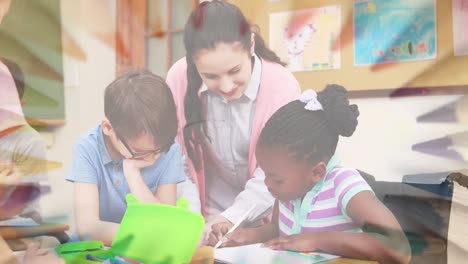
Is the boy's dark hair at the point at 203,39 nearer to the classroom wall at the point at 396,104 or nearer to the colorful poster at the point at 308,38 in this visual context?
the colorful poster at the point at 308,38

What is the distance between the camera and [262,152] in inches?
44.2

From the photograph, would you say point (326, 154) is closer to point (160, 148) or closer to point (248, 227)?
point (248, 227)

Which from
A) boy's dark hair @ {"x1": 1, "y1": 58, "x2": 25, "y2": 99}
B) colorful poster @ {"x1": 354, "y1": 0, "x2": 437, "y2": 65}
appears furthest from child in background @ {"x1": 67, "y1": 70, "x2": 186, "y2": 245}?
colorful poster @ {"x1": 354, "y1": 0, "x2": 437, "y2": 65}

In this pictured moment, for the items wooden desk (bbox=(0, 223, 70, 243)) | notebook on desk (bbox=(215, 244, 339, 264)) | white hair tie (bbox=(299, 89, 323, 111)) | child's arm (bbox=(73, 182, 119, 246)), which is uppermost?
white hair tie (bbox=(299, 89, 323, 111))

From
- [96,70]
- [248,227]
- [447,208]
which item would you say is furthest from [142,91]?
[447,208]

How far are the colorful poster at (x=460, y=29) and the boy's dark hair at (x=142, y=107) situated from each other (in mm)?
620

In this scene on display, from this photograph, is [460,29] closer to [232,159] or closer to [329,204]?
[329,204]

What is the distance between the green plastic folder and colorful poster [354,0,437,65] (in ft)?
1.73

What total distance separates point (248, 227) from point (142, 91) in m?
0.41

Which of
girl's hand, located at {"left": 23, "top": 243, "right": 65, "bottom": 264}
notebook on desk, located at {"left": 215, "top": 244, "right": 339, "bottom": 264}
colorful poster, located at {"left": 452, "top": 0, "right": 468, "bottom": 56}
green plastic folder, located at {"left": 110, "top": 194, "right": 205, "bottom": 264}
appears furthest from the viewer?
girl's hand, located at {"left": 23, "top": 243, "right": 65, "bottom": 264}

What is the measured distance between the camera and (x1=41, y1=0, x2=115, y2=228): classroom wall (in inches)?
51.6

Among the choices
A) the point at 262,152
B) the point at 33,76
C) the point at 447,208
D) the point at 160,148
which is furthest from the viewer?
the point at 33,76

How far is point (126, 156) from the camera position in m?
1.29

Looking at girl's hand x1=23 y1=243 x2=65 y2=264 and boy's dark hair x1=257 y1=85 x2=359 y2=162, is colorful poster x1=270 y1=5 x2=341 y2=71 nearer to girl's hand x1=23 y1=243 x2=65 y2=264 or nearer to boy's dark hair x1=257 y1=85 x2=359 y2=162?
boy's dark hair x1=257 y1=85 x2=359 y2=162
